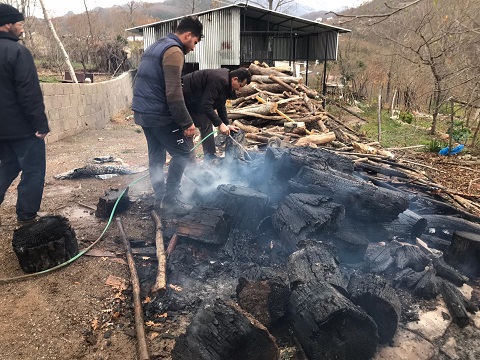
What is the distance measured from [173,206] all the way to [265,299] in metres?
2.27

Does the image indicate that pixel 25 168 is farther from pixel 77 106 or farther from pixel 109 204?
pixel 77 106

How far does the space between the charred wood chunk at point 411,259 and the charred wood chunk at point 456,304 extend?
259mm

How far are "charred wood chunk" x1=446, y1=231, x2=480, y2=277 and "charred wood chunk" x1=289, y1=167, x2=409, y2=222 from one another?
2.21ft

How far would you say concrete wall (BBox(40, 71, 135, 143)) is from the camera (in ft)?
29.1

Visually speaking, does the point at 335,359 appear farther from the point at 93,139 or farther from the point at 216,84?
the point at 93,139

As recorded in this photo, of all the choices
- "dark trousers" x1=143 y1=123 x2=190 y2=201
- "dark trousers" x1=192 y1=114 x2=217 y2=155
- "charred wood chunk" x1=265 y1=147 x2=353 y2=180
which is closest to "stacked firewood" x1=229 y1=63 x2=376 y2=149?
"dark trousers" x1=192 y1=114 x2=217 y2=155

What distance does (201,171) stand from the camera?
546 cm

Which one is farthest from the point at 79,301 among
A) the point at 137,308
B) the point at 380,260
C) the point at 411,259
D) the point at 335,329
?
the point at 411,259

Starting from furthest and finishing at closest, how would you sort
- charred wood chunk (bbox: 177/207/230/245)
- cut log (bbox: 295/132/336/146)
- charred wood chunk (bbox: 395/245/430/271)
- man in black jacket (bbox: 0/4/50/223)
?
cut log (bbox: 295/132/336/146) → charred wood chunk (bbox: 177/207/230/245) → man in black jacket (bbox: 0/4/50/223) → charred wood chunk (bbox: 395/245/430/271)

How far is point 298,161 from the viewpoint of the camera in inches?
176

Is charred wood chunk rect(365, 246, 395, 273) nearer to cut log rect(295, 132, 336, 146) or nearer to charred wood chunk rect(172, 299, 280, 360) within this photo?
charred wood chunk rect(172, 299, 280, 360)

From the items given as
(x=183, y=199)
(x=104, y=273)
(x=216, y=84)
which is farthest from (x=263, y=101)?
(x=104, y=273)

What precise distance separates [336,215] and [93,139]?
28.1ft

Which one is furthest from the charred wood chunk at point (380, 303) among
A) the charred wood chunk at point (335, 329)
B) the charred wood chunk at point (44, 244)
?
the charred wood chunk at point (44, 244)
